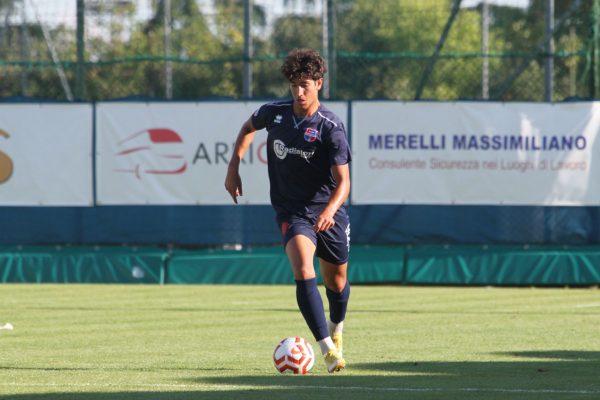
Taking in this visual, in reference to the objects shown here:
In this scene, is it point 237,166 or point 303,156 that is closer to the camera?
point 303,156

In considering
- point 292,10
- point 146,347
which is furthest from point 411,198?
point 146,347

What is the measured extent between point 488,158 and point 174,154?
16.1ft

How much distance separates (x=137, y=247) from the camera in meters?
21.4

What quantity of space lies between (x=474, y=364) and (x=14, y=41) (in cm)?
2565

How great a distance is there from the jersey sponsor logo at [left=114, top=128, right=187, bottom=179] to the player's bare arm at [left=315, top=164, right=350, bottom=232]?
39.1ft

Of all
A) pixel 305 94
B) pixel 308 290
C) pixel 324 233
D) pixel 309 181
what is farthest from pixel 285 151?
pixel 308 290

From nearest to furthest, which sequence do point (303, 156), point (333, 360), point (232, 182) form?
point (333, 360) → point (303, 156) → point (232, 182)

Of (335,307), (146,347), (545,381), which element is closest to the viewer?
(545,381)

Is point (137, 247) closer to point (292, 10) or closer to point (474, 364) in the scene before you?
point (292, 10)

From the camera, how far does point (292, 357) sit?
30.4 ft

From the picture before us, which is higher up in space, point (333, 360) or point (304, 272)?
point (304, 272)

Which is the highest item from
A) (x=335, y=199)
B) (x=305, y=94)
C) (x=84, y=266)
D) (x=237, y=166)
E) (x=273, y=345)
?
(x=305, y=94)

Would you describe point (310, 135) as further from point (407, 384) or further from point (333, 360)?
point (407, 384)

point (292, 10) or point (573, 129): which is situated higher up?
point (292, 10)
